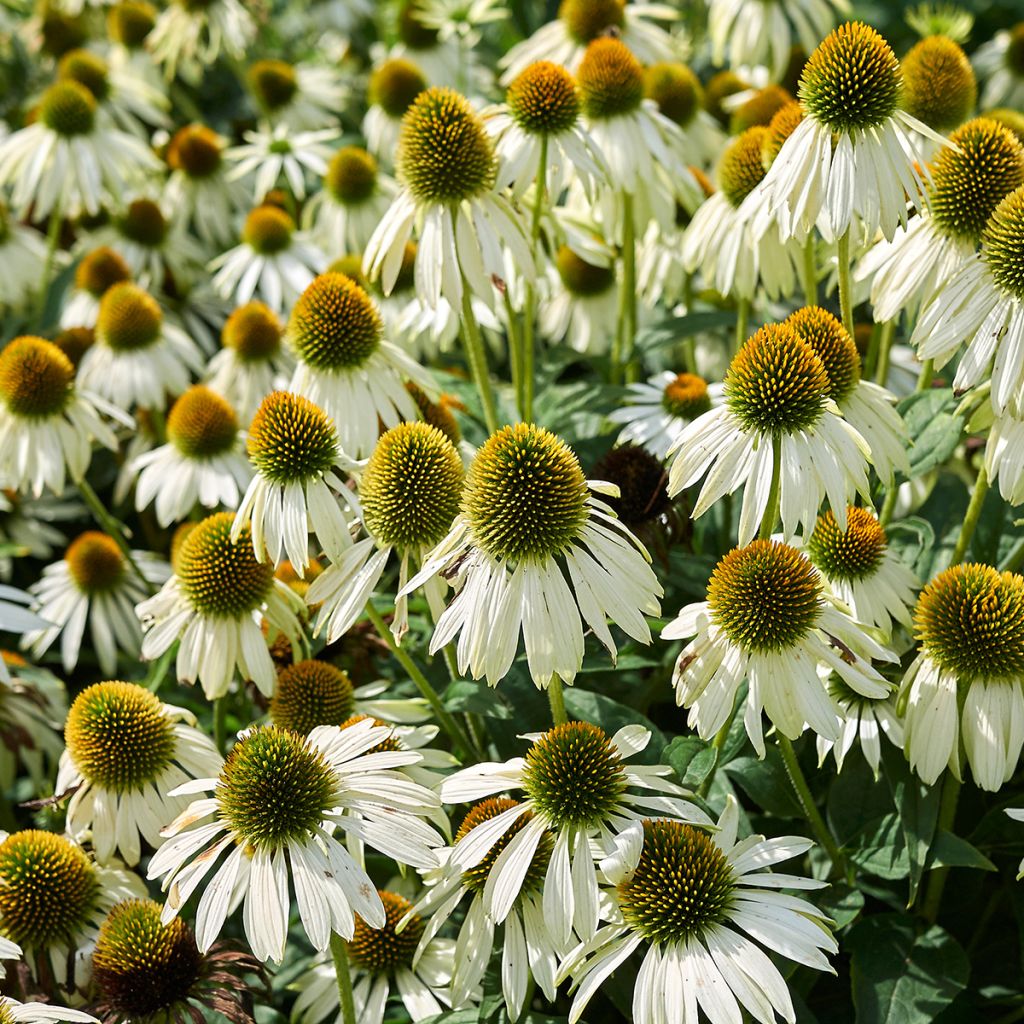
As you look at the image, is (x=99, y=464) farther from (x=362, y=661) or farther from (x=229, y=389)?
(x=362, y=661)

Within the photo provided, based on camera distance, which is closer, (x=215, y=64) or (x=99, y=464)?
(x=99, y=464)

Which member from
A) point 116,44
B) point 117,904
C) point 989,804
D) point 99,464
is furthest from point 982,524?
point 116,44

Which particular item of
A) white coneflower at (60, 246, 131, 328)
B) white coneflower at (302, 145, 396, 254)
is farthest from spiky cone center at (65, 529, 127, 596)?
white coneflower at (302, 145, 396, 254)

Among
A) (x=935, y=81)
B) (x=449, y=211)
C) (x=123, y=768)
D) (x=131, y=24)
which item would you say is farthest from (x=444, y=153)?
(x=131, y=24)

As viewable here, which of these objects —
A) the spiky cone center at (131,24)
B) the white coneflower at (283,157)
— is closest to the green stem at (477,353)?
the white coneflower at (283,157)

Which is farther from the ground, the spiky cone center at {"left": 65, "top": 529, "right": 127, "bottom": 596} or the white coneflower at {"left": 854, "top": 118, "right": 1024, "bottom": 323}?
the white coneflower at {"left": 854, "top": 118, "right": 1024, "bottom": 323}

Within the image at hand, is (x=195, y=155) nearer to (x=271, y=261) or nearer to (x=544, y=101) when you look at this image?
(x=271, y=261)

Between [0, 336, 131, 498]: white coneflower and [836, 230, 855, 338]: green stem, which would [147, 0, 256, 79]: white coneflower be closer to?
[0, 336, 131, 498]: white coneflower
